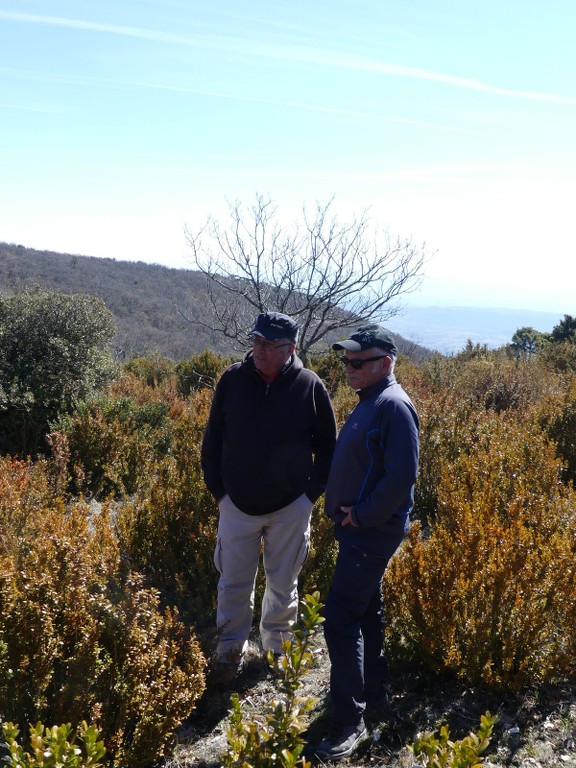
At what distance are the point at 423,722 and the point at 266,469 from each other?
133 centimetres

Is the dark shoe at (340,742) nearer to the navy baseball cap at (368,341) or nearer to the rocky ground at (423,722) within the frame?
the rocky ground at (423,722)

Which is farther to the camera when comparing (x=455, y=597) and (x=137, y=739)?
(x=455, y=597)

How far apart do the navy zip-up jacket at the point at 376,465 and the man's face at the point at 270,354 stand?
475 millimetres

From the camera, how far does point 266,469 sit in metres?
3.07

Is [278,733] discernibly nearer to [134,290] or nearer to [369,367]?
[369,367]

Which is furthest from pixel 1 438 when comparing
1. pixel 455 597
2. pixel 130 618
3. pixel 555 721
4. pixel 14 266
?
pixel 14 266

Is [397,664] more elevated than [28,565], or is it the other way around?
[28,565]

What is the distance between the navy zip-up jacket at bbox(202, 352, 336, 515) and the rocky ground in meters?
0.96

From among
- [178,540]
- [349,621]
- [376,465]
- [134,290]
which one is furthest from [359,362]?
[134,290]

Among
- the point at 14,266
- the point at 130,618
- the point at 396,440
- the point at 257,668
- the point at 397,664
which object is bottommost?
the point at 257,668

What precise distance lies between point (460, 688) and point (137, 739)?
1551 millimetres

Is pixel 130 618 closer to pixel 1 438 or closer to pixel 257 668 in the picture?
→ pixel 257 668

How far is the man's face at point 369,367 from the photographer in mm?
2688

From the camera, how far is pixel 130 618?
8.25 feet
